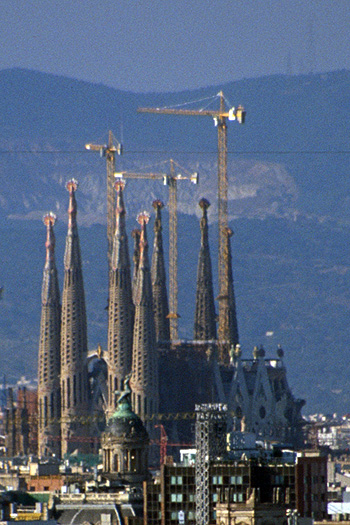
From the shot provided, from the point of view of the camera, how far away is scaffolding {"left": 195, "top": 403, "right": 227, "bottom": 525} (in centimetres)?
7069

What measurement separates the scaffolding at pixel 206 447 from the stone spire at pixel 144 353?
302ft

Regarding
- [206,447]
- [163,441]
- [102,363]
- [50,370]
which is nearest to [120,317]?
[50,370]

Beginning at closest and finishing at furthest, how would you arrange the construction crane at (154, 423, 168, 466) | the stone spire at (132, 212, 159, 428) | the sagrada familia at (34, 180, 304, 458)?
1. the construction crane at (154, 423, 168, 466)
2. the stone spire at (132, 212, 159, 428)
3. the sagrada familia at (34, 180, 304, 458)

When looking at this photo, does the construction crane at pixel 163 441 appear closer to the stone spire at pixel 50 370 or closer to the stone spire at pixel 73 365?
the stone spire at pixel 73 365

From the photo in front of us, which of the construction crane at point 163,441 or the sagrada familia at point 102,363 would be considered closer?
the construction crane at point 163,441

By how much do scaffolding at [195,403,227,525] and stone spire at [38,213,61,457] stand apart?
92659mm

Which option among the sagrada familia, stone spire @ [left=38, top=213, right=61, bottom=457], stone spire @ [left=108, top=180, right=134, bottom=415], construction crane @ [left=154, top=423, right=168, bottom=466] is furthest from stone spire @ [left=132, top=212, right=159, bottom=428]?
stone spire @ [left=38, top=213, right=61, bottom=457]

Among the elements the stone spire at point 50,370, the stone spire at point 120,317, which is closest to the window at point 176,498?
the stone spire at point 50,370

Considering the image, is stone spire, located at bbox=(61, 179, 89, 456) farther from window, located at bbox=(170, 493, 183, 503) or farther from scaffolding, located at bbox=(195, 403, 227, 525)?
window, located at bbox=(170, 493, 183, 503)

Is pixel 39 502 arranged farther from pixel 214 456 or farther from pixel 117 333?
pixel 117 333

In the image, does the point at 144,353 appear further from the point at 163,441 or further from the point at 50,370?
the point at 163,441

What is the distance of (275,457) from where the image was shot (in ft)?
275

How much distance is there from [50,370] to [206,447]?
105 meters

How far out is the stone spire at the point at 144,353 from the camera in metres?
178
